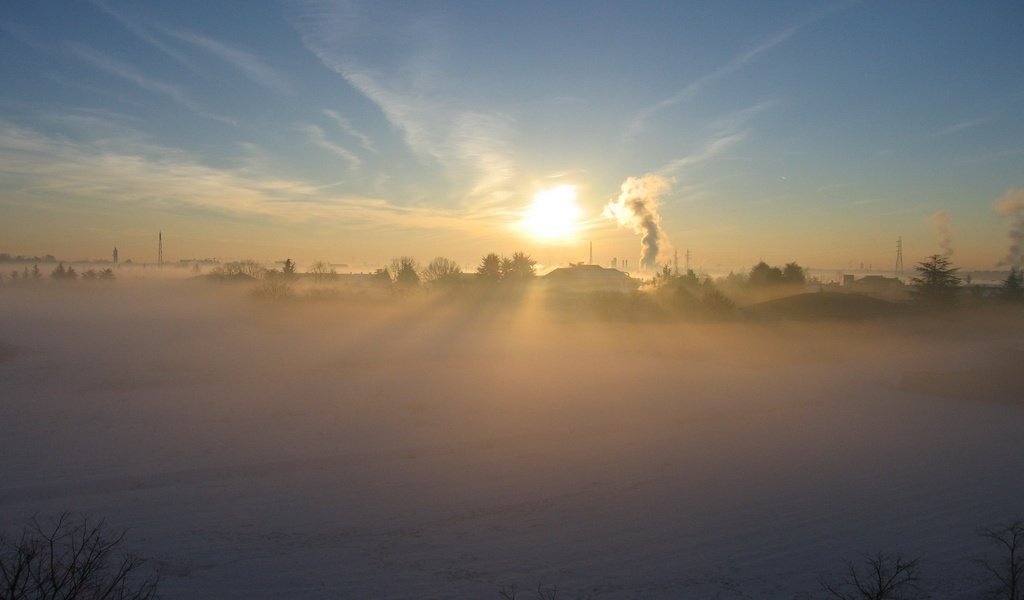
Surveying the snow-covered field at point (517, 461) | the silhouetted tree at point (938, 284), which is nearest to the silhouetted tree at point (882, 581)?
the snow-covered field at point (517, 461)

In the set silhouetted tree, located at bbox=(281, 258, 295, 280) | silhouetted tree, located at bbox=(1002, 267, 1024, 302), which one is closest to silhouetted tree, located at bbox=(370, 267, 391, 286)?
silhouetted tree, located at bbox=(281, 258, 295, 280)

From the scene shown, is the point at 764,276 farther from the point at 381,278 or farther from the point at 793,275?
the point at 381,278

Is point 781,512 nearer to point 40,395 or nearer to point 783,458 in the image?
point 783,458

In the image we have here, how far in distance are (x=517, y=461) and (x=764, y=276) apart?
3840 centimetres

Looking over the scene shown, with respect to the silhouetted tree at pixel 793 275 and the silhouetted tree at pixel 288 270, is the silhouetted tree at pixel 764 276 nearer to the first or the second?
the silhouetted tree at pixel 793 275

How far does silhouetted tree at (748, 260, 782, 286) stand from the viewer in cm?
4684

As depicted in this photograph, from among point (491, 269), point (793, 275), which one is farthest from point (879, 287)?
point (491, 269)

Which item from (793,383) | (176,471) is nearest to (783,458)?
(793,383)

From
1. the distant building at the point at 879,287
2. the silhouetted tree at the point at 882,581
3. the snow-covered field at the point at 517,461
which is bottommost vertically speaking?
the snow-covered field at the point at 517,461

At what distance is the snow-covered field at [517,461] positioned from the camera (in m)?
9.28

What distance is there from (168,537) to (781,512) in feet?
34.8

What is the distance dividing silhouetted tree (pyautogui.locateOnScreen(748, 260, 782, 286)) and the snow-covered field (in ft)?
43.2

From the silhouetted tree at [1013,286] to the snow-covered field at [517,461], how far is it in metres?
6.55

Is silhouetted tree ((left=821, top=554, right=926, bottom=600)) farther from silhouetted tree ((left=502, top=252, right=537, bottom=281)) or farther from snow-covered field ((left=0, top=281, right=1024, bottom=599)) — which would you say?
silhouetted tree ((left=502, top=252, right=537, bottom=281))
